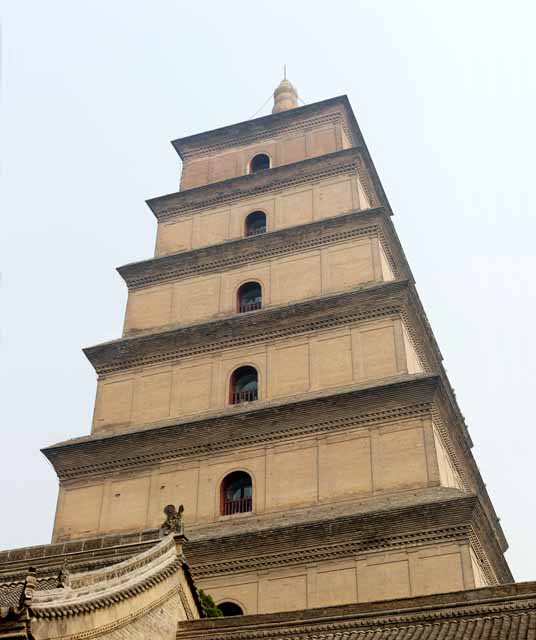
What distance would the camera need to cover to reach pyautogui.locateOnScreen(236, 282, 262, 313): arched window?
86.3 ft

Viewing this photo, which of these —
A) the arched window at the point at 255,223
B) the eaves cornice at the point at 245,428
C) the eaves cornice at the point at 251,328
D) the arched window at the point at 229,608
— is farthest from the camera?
the arched window at the point at 255,223

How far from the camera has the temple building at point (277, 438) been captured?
15812 mm

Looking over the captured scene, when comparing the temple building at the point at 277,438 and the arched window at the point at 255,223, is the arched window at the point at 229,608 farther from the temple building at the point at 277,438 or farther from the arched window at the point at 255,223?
the arched window at the point at 255,223

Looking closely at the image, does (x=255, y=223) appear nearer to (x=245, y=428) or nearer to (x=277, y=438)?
(x=245, y=428)

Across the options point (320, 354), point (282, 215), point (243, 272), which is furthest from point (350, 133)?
point (320, 354)

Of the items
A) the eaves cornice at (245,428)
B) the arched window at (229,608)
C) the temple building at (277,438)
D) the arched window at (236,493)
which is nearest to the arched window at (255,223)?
the temple building at (277,438)

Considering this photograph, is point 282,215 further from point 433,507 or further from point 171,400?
point 433,507

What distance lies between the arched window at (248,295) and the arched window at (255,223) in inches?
79.7

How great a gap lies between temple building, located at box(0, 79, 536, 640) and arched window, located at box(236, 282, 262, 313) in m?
0.06

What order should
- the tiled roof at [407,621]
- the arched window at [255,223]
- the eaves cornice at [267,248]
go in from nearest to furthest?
the tiled roof at [407,621], the eaves cornice at [267,248], the arched window at [255,223]

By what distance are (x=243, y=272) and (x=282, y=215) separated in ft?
6.94

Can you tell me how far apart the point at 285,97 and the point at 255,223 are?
7945 millimetres

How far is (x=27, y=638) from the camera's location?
11.6m

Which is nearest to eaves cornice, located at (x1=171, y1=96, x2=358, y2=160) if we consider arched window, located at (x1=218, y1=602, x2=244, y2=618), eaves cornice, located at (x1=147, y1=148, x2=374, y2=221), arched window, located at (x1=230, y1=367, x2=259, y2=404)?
eaves cornice, located at (x1=147, y1=148, x2=374, y2=221)
